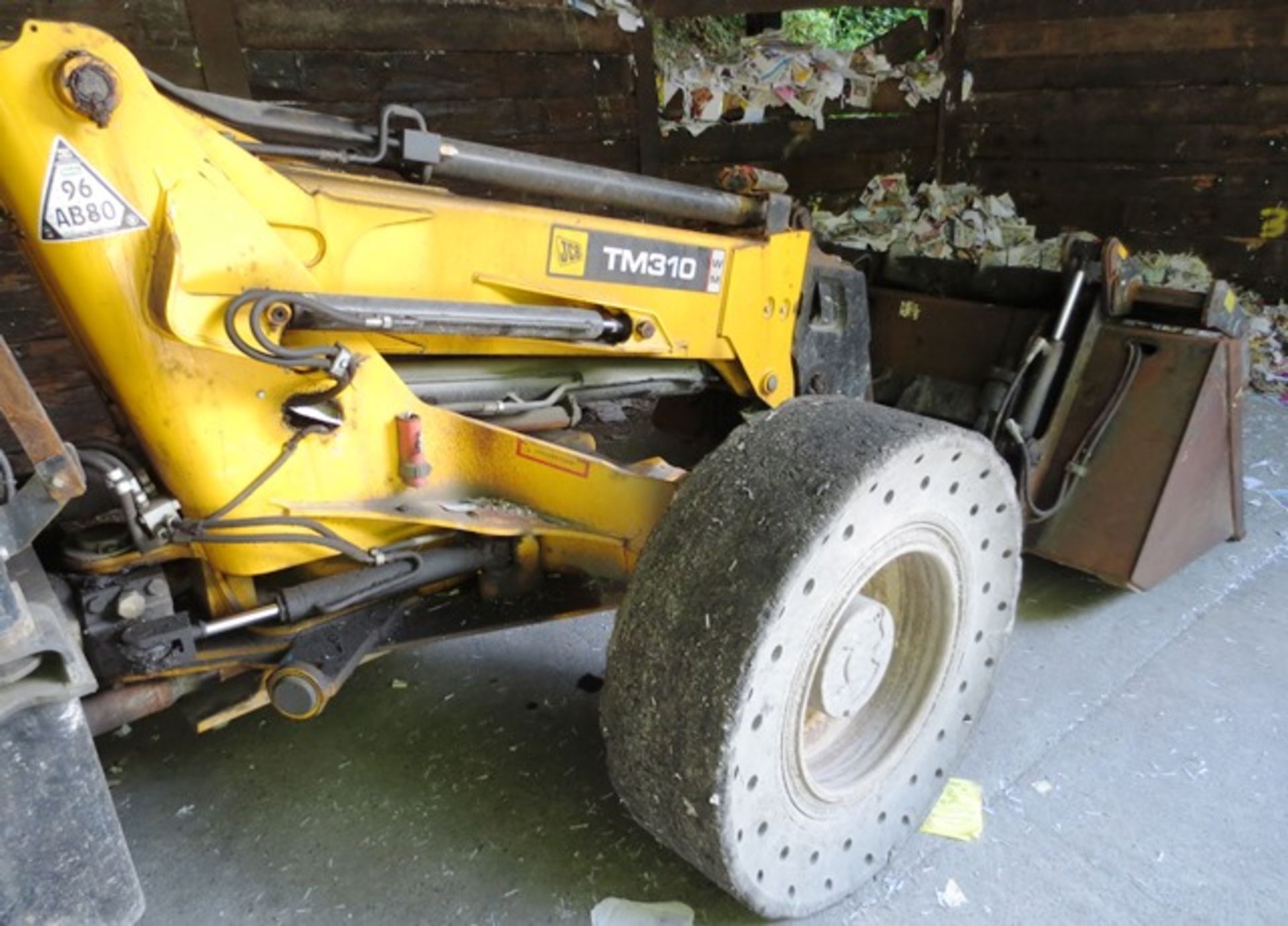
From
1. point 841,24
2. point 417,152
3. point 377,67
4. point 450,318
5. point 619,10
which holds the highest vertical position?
point 841,24

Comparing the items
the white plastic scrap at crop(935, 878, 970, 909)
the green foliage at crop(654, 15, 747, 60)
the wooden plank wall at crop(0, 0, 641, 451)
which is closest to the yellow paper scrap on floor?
the white plastic scrap at crop(935, 878, 970, 909)

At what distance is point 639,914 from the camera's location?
1.62 metres

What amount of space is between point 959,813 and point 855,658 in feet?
1.75

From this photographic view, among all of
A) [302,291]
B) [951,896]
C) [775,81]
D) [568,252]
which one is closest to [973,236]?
[775,81]

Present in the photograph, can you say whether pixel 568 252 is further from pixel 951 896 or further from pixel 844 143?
pixel 844 143

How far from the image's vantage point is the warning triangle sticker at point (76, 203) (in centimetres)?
114

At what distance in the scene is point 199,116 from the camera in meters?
1.29

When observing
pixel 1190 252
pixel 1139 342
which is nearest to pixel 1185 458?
pixel 1139 342

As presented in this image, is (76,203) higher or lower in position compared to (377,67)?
lower

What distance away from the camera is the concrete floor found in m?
1.66

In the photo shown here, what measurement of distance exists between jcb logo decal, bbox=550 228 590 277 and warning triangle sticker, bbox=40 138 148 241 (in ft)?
2.18

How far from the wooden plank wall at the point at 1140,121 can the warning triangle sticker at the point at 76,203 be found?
18.0 feet

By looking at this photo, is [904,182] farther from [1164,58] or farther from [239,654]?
[239,654]

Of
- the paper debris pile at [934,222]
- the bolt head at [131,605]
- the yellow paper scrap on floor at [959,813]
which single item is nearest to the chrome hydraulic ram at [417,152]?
the bolt head at [131,605]
